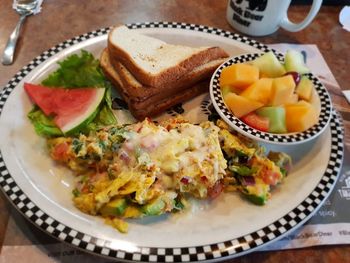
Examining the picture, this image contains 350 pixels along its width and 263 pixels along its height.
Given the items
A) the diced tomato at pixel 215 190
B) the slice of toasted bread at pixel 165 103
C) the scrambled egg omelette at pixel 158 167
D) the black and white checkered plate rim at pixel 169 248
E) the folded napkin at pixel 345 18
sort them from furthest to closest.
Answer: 1. the folded napkin at pixel 345 18
2. the slice of toasted bread at pixel 165 103
3. the diced tomato at pixel 215 190
4. the scrambled egg omelette at pixel 158 167
5. the black and white checkered plate rim at pixel 169 248

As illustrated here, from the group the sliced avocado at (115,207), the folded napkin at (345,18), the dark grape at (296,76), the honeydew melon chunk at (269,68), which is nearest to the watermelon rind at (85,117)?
the sliced avocado at (115,207)

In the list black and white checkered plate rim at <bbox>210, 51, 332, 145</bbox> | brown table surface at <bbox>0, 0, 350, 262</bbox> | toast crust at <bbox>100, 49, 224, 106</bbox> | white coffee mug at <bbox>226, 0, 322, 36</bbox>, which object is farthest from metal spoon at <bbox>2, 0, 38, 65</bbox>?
white coffee mug at <bbox>226, 0, 322, 36</bbox>

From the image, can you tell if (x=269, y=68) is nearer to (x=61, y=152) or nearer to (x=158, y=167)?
(x=158, y=167)

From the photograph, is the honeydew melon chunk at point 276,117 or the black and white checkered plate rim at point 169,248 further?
the honeydew melon chunk at point 276,117

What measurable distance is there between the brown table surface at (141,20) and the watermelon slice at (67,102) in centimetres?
29

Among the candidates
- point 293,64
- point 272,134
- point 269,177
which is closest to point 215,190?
point 269,177

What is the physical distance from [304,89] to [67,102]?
994 mm

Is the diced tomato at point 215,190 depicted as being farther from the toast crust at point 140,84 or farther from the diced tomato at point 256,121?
the toast crust at point 140,84

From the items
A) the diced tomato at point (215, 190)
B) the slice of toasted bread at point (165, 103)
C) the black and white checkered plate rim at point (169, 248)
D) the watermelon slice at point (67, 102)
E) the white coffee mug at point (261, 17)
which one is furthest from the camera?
the white coffee mug at point (261, 17)

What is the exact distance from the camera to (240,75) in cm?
154

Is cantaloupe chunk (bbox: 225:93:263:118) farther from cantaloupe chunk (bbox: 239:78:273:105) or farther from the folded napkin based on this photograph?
the folded napkin

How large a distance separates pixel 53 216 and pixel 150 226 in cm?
31

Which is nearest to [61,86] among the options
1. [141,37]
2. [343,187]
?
[141,37]

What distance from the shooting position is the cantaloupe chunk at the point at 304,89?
1575 mm
